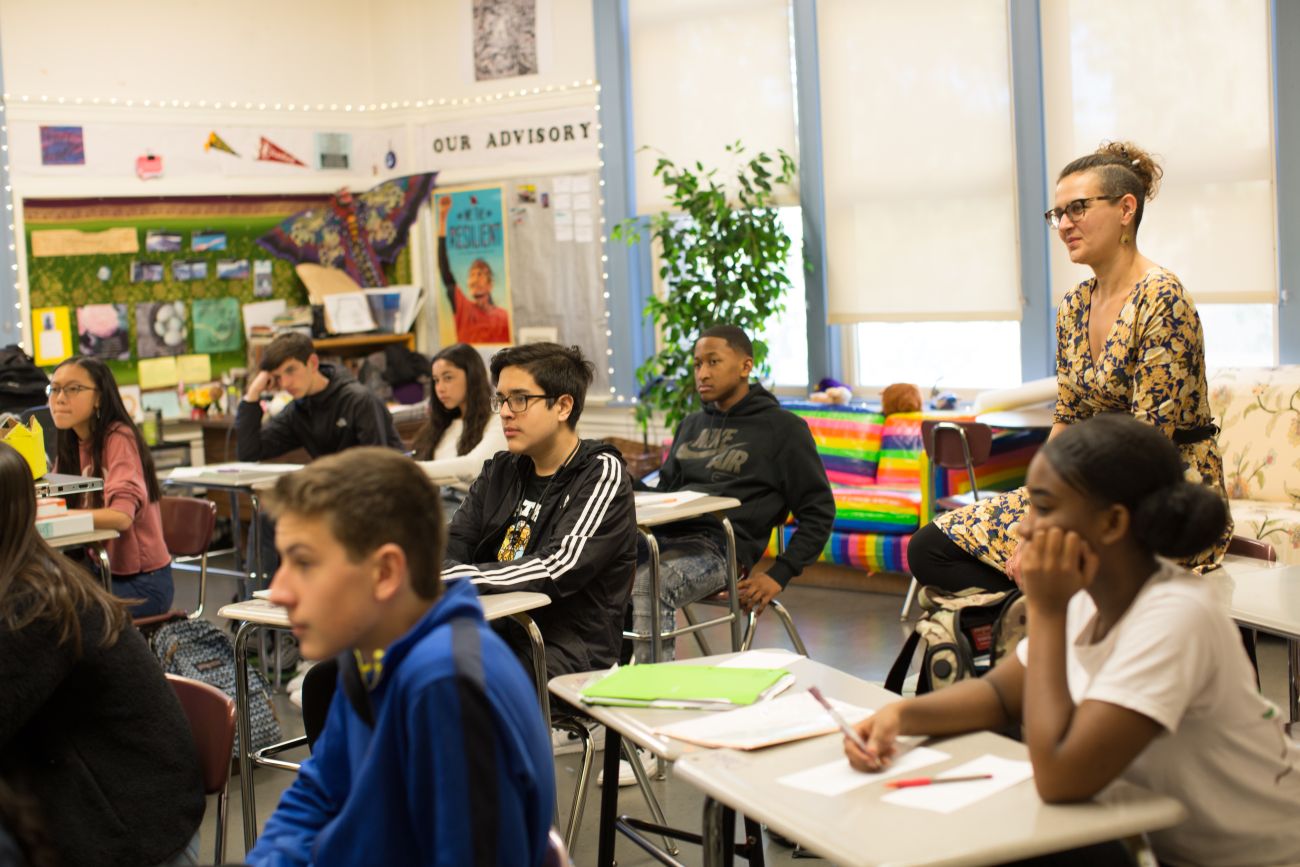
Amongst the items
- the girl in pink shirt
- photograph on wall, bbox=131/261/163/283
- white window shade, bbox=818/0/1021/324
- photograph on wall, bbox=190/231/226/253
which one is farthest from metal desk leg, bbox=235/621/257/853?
photograph on wall, bbox=190/231/226/253

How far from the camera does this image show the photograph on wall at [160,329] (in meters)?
7.63

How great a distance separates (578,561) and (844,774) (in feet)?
4.42

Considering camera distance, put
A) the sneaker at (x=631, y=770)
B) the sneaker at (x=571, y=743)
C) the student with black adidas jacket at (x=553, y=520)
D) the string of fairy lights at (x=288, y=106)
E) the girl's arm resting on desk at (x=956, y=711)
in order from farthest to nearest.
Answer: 1. the string of fairy lights at (x=288, y=106)
2. the sneaker at (x=571, y=743)
3. the sneaker at (x=631, y=770)
4. the student with black adidas jacket at (x=553, y=520)
5. the girl's arm resting on desk at (x=956, y=711)

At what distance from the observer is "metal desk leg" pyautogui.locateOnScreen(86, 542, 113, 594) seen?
157 inches

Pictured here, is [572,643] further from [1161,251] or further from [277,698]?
[1161,251]

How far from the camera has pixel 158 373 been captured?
7.69 m

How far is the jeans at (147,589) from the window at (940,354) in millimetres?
3743

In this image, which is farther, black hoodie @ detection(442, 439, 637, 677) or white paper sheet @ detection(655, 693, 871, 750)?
black hoodie @ detection(442, 439, 637, 677)

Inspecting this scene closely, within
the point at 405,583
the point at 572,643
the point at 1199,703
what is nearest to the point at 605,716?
the point at 405,583

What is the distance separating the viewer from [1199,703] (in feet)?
5.73

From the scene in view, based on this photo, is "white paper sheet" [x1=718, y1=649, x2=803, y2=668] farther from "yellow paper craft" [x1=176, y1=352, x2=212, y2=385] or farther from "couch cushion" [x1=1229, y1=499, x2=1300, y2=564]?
"yellow paper craft" [x1=176, y1=352, x2=212, y2=385]

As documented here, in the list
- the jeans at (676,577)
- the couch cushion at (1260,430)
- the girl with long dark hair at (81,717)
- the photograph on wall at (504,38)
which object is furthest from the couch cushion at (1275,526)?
the photograph on wall at (504,38)

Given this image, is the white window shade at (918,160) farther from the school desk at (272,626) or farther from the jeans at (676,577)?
the school desk at (272,626)

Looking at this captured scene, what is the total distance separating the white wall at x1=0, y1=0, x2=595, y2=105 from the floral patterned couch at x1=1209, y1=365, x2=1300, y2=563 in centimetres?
393
